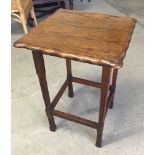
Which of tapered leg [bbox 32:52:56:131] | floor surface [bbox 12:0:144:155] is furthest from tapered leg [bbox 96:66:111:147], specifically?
tapered leg [bbox 32:52:56:131]

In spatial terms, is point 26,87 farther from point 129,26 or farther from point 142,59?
point 142,59

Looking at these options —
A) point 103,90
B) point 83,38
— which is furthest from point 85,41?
point 103,90

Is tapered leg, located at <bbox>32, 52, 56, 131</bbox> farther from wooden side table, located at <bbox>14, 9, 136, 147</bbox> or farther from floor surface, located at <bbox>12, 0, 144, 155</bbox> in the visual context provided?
floor surface, located at <bbox>12, 0, 144, 155</bbox>

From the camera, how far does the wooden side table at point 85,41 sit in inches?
36.3

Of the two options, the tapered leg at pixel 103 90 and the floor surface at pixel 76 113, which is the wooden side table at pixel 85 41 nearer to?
the tapered leg at pixel 103 90

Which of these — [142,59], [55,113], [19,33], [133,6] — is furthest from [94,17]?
[133,6]

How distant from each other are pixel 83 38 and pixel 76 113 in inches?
28.9

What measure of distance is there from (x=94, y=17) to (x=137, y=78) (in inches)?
35.3

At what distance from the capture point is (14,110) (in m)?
1.62

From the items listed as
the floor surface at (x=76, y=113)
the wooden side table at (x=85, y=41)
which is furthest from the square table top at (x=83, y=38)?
the floor surface at (x=76, y=113)

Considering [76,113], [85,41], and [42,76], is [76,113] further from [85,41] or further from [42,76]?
[85,41]

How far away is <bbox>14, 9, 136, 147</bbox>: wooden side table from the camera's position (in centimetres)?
92

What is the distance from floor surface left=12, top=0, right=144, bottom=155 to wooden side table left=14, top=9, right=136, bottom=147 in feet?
0.53

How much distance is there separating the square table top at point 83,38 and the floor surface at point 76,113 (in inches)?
27.6
